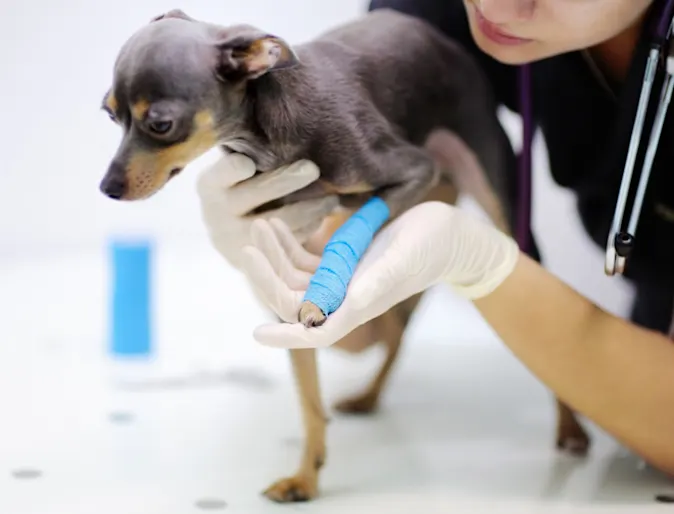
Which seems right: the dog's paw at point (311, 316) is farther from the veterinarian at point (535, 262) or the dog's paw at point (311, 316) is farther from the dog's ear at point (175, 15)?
the dog's ear at point (175, 15)

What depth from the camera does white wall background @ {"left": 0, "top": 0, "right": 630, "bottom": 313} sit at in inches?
54.1

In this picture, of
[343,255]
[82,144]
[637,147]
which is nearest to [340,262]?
[343,255]

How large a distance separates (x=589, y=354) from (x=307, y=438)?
35 centimetres

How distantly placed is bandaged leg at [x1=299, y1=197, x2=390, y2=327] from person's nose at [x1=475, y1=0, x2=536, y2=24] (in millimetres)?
238

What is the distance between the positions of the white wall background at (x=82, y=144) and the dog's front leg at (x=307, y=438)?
28cm

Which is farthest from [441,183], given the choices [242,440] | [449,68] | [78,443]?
[78,443]

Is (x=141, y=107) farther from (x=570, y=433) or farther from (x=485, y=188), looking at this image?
(x=570, y=433)

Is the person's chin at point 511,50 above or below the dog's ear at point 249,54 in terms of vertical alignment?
below

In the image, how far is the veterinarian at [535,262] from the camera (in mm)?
912

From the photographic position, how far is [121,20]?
1.19 metres

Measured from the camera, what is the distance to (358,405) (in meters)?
1.40

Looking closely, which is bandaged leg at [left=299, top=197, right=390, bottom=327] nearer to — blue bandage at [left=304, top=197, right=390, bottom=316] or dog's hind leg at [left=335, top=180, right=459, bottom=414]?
blue bandage at [left=304, top=197, right=390, bottom=316]

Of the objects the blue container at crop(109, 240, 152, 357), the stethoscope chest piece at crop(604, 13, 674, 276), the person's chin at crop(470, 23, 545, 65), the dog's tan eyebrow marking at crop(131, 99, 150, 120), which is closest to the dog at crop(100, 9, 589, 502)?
the dog's tan eyebrow marking at crop(131, 99, 150, 120)

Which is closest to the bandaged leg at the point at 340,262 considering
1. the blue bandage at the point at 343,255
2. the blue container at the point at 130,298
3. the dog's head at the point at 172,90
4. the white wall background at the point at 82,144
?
the blue bandage at the point at 343,255
